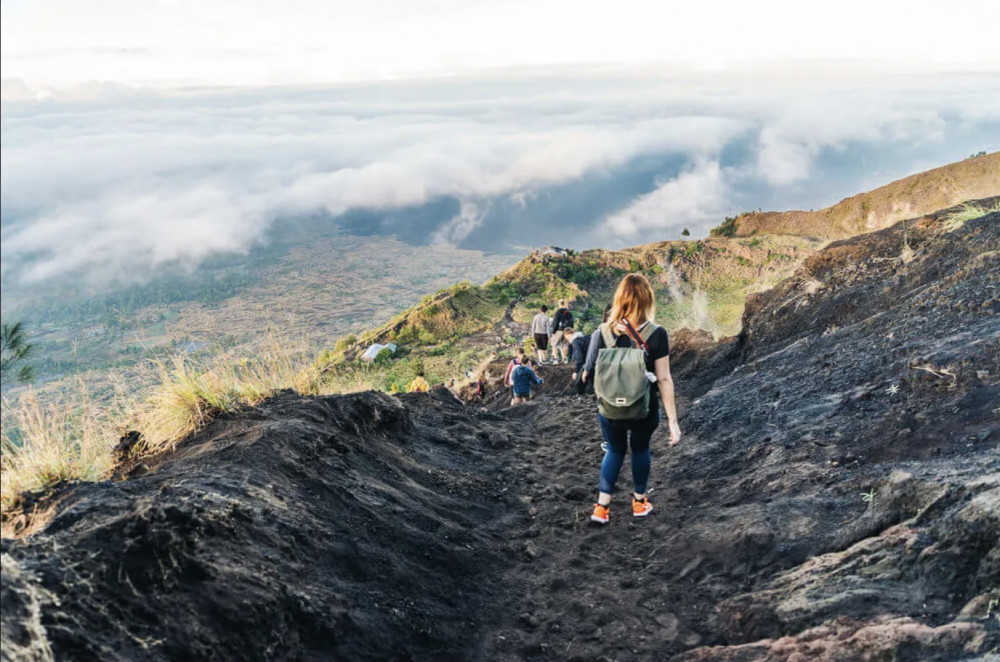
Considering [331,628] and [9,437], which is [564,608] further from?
[9,437]

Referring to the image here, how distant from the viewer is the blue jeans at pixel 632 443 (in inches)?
204

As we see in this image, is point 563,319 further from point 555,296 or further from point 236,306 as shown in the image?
point 555,296

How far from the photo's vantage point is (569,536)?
18.4ft

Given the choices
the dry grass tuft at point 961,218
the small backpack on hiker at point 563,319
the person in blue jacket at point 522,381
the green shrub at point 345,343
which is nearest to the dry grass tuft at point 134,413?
the person in blue jacket at point 522,381

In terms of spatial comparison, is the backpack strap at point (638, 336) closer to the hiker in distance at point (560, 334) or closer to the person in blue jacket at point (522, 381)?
the person in blue jacket at point (522, 381)

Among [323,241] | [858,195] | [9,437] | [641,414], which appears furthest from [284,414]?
[323,241]

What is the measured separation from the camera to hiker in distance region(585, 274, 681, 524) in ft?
16.3

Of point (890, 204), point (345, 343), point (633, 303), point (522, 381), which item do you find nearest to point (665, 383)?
point (633, 303)

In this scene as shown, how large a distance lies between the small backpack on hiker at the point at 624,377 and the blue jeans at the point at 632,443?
129mm

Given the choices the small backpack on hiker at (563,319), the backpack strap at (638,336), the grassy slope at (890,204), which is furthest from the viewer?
the grassy slope at (890,204)

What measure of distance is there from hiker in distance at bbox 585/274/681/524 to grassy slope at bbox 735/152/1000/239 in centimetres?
2813

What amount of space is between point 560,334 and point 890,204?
2908 centimetres

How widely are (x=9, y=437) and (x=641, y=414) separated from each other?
431 centimetres

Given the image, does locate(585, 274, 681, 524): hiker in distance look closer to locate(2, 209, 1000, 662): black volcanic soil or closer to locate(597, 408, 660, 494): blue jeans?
locate(597, 408, 660, 494): blue jeans
